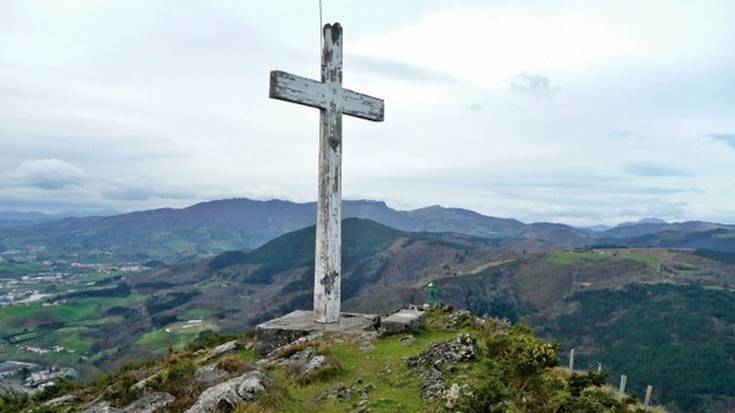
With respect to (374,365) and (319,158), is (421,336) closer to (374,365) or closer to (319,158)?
(374,365)

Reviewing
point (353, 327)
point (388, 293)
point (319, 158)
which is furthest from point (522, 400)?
point (388, 293)

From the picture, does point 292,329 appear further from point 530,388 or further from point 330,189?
point 530,388

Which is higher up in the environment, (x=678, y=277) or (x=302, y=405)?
(x=302, y=405)

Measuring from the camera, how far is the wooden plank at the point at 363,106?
Answer: 1468 centimetres

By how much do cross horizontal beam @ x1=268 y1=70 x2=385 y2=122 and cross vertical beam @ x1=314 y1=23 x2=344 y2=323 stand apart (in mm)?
190

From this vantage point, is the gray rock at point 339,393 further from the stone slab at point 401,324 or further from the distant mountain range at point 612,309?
the distant mountain range at point 612,309

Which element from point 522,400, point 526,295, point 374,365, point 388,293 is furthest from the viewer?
point 526,295

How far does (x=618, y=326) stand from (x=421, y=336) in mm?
157456

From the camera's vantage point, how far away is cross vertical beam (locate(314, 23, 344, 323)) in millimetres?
13680

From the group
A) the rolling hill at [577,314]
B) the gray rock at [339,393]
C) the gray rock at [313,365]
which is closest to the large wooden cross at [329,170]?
the gray rock at [313,365]

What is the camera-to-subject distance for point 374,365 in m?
10.6

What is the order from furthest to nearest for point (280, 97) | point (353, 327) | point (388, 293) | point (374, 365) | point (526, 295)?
1. point (526, 295)
2. point (388, 293)
3. point (353, 327)
4. point (280, 97)
5. point (374, 365)

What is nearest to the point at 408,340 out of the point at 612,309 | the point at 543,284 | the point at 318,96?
the point at 318,96

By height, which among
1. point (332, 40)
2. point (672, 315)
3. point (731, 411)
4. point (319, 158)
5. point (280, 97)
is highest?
point (332, 40)
